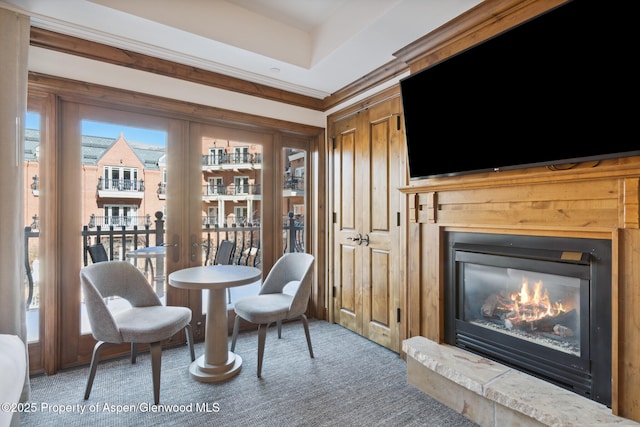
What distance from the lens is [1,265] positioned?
1.91 m

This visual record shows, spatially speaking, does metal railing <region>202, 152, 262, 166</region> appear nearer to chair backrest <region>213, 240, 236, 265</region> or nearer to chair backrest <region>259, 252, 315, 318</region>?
chair backrest <region>213, 240, 236, 265</region>

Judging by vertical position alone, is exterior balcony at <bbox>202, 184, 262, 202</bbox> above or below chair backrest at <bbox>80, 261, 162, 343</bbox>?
above

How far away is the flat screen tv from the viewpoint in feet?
4.55

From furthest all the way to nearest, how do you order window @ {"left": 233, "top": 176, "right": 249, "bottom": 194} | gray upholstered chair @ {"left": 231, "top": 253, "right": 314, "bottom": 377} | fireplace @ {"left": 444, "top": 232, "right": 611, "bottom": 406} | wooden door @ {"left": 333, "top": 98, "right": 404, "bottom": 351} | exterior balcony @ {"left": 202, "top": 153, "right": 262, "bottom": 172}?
window @ {"left": 233, "top": 176, "right": 249, "bottom": 194} < exterior balcony @ {"left": 202, "top": 153, "right": 262, "bottom": 172} < wooden door @ {"left": 333, "top": 98, "right": 404, "bottom": 351} < gray upholstered chair @ {"left": 231, "top": 253, "right": 314, "bottom": 377} < fireplace @ {"left": 444, "top": 232, "right": 611, "bottom": 406}

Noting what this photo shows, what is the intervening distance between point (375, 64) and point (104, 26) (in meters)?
2.05

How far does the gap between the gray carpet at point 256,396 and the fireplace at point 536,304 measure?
522 millimetres

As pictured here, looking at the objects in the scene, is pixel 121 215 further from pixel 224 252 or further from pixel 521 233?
pixel 521 233

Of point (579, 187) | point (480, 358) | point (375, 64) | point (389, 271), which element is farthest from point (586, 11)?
point (389, 271)

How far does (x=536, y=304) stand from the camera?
6.07 ft

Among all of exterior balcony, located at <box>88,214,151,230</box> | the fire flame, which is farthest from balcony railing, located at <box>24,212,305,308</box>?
the fire flame

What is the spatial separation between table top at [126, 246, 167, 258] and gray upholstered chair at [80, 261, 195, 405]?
0.36 m

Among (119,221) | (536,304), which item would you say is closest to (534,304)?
(536,304)

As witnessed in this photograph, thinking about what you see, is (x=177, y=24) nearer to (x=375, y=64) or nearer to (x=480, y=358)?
(x=375, y=64)

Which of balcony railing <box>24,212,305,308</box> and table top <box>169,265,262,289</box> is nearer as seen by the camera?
table top <box>169,265,262,289</box>
